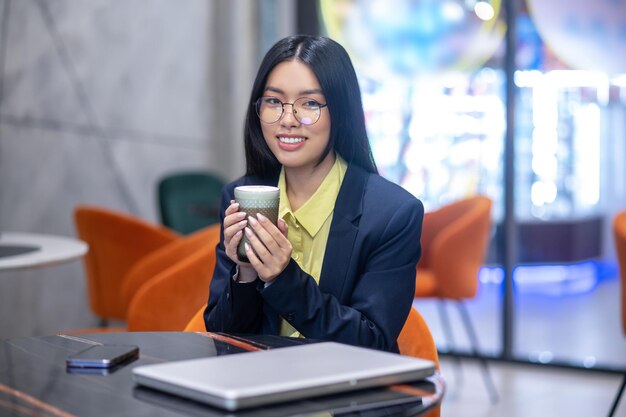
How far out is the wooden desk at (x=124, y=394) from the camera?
1.27 m

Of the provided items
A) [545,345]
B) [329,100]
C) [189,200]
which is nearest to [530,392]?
[545,345]

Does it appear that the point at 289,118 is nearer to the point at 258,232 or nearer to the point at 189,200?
the point at 258,232

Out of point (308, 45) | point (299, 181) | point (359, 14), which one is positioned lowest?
point (299, 181)

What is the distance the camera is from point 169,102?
5.71m

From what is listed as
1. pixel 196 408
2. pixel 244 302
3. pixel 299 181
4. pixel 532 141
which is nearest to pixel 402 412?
pixel 196 408

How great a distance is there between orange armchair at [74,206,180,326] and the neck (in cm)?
193

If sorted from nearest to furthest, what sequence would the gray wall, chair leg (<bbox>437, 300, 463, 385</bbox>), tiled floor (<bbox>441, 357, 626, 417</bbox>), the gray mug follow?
1. the gray mug
2. tiled floor (<bbox>441, 357, 626, 417</bbox>)
3. the gray wall
4. chair leg (<bbox>437, 300, 463, 385</bbox>)

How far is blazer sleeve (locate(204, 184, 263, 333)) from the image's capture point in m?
1.96

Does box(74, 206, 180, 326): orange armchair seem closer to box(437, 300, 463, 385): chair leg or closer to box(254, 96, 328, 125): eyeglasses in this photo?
box(437, 300, 463, 385): chair leg

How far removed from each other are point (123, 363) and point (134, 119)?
3.95 m

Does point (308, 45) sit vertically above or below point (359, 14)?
below

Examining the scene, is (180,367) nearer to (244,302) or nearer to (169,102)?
(244,302)

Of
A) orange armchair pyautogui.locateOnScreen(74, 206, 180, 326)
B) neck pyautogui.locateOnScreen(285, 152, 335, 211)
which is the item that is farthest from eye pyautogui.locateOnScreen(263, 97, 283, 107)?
orange armchair pyautogui.locateOnScreen(74, 206, 180, 326)

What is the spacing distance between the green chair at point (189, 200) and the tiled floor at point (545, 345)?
1.35m
